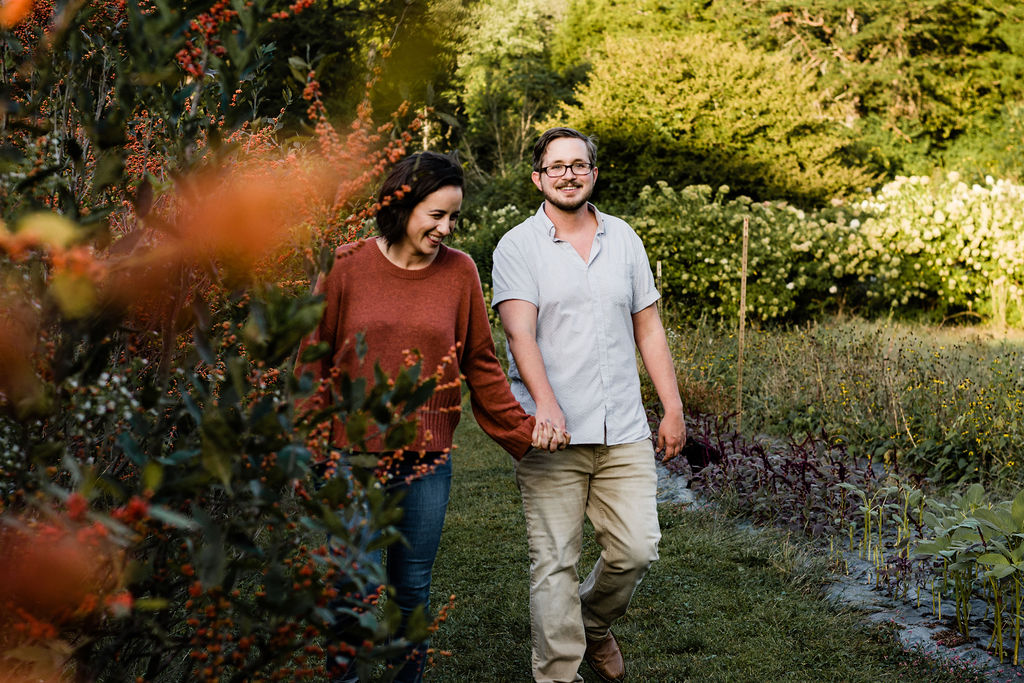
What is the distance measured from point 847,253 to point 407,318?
1054 cm

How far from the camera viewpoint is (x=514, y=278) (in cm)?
344

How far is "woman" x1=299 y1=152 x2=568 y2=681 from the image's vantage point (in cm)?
282

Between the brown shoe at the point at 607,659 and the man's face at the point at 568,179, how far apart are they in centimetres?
170

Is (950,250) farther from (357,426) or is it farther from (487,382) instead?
(357,426)

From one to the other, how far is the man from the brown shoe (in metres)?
0.22

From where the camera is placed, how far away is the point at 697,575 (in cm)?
479

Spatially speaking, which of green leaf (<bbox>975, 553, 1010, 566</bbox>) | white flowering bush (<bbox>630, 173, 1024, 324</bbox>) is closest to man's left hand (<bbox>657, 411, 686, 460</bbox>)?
green leaf (<bbox>975, 553, 1010, 566</bbox>)

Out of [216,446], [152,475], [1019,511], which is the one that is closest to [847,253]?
[1019,511]

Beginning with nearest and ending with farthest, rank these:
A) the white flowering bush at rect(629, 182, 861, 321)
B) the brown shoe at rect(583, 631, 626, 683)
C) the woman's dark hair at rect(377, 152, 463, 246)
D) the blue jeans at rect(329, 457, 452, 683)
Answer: the woman's dark hair at rect(377, 152, 463, 246) → the blue jeans at rect(329, 457, 452, 683) → the brown shoe at rect(583, 631, 626, 683) → the white flowering bush at rect(629, 182, 861, 321)

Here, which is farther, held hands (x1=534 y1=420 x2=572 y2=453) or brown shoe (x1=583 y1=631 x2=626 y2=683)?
brown shoe (x1=583 y1=631 x2=626 y2=683)

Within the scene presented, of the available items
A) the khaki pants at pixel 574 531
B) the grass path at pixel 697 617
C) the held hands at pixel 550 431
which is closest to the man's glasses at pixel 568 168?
the held hands at pixel 550 431

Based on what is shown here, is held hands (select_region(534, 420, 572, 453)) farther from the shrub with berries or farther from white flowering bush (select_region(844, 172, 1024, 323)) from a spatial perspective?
white flowering bush (select_region(844, 172, 1024, 323))

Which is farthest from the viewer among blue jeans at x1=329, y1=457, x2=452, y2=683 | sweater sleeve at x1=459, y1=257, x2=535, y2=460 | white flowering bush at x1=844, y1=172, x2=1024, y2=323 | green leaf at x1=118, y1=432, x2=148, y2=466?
white flowering bush at x1=844, y1=172, x2=1024, y2=323

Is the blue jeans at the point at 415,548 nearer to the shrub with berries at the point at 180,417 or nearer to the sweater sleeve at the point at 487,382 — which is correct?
the sweater sleeve at the point at 487,382
